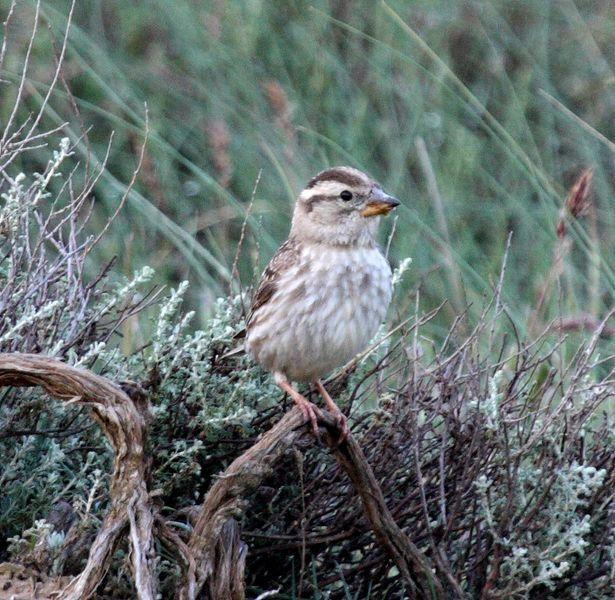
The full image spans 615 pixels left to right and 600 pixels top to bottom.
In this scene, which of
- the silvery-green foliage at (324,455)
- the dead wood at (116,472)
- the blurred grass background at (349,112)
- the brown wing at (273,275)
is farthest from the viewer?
the blurred grass background at (349,112)

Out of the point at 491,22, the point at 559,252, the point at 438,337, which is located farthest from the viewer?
the point at 491,22

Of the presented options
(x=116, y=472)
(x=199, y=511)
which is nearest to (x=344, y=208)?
(x=199, y=511)

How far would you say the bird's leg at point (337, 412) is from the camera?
3475 mm

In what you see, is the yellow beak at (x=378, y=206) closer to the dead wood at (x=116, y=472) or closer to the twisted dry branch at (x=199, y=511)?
the twisted dry branch at (x=199, y=511)

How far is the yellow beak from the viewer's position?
171 inches

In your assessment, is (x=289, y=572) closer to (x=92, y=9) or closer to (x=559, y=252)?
(x=559, y=252)

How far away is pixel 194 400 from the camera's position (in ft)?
12.4

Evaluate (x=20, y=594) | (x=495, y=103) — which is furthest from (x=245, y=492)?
(x=495, y=103)

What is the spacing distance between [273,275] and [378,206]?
15.8 inches

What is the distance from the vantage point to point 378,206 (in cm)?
436

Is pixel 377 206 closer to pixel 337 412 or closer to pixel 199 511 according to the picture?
pixel 337 412

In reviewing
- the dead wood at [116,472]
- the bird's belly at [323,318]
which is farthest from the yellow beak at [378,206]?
the dead wood at [116,472]

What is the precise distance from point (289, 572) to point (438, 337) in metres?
2.44

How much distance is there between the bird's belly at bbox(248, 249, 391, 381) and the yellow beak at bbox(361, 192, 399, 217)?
0.20 meters
